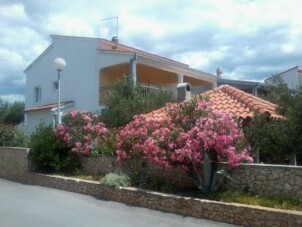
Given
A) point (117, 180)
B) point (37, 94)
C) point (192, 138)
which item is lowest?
point (117, 180)

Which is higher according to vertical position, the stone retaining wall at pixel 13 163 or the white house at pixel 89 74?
the white house at pixel 89 74

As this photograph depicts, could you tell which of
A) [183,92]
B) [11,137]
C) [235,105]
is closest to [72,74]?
[11,137]

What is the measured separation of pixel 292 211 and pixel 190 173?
3.17 m

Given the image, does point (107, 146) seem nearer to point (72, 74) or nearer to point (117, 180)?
point (117, 180)

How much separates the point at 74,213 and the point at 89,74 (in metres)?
15.9

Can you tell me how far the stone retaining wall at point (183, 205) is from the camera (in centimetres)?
825

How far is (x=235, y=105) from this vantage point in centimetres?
1467

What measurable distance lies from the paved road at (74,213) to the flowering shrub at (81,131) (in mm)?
2401

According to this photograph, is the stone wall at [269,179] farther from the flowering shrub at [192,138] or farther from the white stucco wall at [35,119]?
the white stucco wall at [35,119]

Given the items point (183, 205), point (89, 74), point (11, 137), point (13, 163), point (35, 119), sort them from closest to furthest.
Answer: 1. point (183, 205)
2. point (13, 163)
3. point (11, 137)
4. point (89, 74)
5. point (35, 119)

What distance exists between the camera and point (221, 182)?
10250 millimetres

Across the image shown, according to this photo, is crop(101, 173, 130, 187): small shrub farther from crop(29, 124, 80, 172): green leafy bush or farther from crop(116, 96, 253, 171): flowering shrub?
crop(29, 124, 80, 172): green leafy bush

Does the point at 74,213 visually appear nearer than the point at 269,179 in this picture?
No

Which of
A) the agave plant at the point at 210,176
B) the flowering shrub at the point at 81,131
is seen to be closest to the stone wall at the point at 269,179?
the agave plant at the point at 210,176
